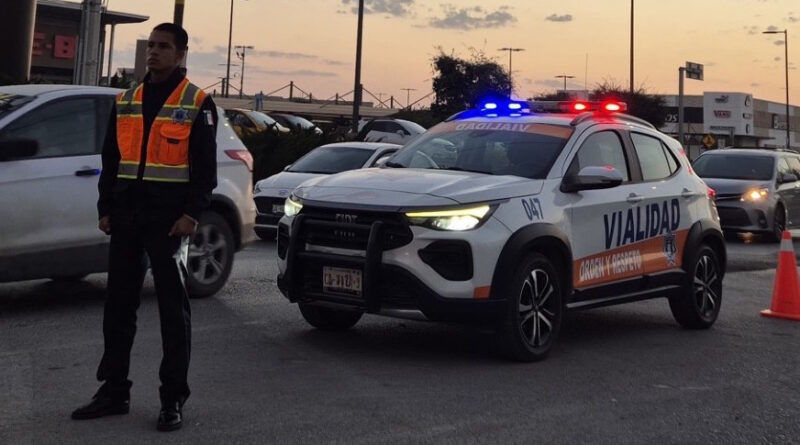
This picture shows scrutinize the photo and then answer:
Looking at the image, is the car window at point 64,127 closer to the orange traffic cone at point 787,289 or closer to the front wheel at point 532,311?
the front wheel at point 532,311

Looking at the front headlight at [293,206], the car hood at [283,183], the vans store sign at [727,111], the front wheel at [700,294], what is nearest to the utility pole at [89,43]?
the car hood at [283,183]

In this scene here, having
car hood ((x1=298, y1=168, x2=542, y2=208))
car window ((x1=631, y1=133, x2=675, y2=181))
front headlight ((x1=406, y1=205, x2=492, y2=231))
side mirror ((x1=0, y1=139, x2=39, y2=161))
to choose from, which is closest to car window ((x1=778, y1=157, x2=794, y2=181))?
car window ((x1=631, y1=133, x2=675, y2=181))

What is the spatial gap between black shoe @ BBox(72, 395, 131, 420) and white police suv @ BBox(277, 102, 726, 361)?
1.76 meters

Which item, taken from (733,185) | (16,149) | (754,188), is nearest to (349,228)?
(16,149)

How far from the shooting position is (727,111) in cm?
9156

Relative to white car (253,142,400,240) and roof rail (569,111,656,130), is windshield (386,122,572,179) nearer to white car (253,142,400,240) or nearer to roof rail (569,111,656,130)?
roof rail (569,111,656,130)

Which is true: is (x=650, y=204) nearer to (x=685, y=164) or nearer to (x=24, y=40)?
(x=685, y=164)

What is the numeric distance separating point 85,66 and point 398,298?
1348cm

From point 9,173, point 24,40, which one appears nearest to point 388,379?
point 9,173

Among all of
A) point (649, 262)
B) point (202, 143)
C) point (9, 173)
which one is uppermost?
point (202, 143)

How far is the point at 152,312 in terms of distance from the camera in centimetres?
811

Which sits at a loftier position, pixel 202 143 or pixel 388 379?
pixel 202 143

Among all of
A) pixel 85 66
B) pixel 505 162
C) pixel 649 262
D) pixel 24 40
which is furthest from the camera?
pixel 24 40

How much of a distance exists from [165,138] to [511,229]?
247cm
